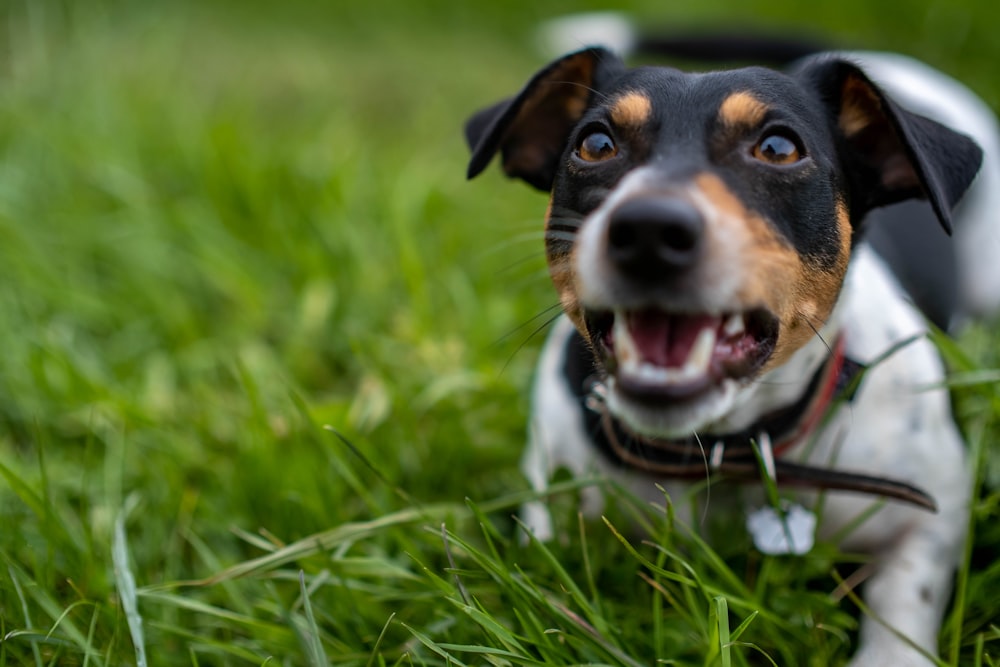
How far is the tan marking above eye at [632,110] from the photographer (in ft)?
7.02

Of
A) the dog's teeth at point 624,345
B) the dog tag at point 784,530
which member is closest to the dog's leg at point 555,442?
the dog tag at point 784,530

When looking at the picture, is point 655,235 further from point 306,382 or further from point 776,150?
point 306,382

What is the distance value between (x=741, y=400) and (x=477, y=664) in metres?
0.85

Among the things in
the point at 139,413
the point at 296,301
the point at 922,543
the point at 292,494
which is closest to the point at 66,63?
the point at 296,301

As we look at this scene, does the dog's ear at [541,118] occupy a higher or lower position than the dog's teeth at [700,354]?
higher

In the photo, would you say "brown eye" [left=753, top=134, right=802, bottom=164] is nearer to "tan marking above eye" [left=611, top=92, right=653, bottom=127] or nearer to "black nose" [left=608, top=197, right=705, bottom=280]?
"tan marking above eye" [left=611, top=92, right=653, bottom=127]

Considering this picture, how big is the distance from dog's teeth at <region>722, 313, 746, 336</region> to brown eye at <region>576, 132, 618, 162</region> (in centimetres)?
48

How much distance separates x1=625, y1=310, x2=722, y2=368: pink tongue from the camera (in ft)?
6.38

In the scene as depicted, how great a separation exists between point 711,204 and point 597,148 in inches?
17.5

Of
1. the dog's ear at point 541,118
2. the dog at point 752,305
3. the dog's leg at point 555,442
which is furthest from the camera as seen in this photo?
the dog's leg at point 555,442

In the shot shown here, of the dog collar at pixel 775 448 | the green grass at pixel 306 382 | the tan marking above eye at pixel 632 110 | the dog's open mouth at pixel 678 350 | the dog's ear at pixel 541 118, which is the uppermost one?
the tan marking above eye at pixel 632 110

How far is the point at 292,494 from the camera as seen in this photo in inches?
106

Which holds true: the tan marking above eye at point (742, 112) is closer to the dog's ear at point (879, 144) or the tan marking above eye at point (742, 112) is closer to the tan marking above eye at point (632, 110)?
the tan marking above eye at point (632, 110)

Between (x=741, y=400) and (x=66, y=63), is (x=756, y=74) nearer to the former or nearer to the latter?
(x=741, y=400)
